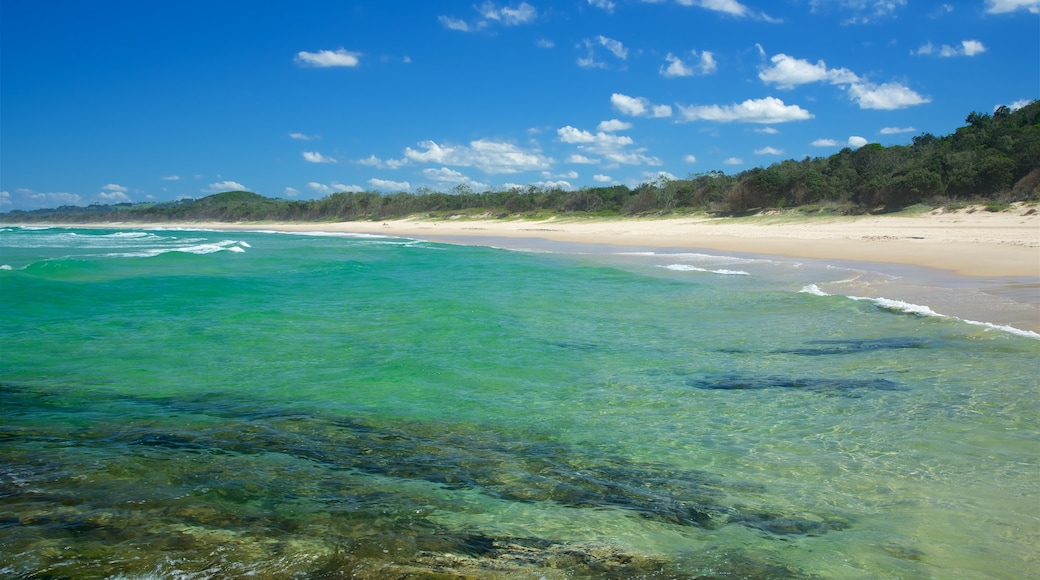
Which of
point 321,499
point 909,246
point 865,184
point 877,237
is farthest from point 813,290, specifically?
point 865,184

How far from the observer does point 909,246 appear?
2258cm

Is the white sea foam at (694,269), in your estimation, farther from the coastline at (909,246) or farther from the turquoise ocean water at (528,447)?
the turquoise ocean water at (528,447)

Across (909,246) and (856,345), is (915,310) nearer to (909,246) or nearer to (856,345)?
(856,345)

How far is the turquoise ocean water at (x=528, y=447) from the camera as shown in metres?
3.31

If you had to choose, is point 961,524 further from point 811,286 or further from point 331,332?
point 811,286

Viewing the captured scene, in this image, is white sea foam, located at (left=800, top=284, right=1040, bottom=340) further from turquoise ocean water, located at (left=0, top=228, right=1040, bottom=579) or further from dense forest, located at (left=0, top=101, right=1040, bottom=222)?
dense forest, located at (left=0, top=101, right=1040, bottom=222)

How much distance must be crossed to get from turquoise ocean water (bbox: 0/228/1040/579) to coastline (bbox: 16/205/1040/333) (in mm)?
2040


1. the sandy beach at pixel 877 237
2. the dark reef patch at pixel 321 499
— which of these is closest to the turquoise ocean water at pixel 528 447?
the dark reef patch at pixel 321 499

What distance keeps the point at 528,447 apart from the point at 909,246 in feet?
72.1

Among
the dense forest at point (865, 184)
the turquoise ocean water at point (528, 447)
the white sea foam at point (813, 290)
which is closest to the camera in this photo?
the turquoise ocean water at point (528, 447)

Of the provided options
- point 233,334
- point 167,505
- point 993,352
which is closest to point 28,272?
point 233,334

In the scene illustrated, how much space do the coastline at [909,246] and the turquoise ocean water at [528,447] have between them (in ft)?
6.69

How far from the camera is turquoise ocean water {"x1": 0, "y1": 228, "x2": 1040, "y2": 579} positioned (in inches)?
130

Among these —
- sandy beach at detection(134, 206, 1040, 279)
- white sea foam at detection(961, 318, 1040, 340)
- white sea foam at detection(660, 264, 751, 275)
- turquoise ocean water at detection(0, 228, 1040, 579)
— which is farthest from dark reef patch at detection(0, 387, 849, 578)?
white sea foam at detection(660, 264, 751, 275)
